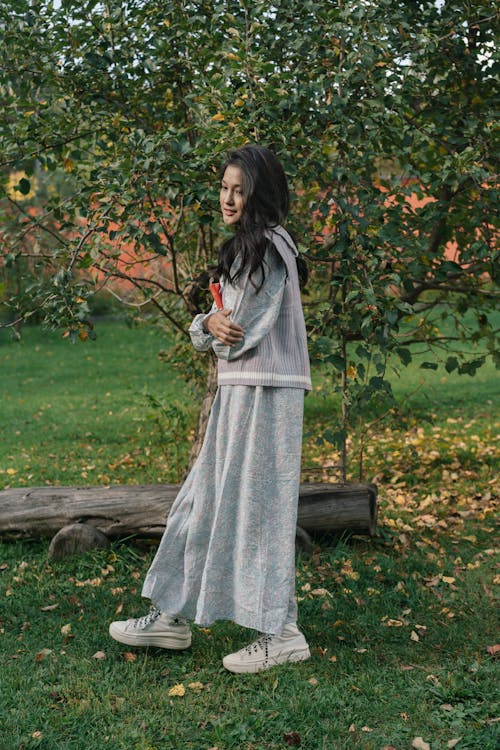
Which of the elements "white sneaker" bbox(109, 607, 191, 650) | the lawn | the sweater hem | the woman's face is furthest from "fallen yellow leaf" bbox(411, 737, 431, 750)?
the woman's face

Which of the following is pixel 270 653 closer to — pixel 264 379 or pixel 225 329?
pixel 264 379

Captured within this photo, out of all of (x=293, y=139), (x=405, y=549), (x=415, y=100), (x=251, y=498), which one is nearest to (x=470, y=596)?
(x=405, y=549)

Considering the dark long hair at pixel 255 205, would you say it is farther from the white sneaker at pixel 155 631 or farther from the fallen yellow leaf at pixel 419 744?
the fallen yellow leaf at pixel 419 744

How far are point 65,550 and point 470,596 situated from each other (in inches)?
79.7

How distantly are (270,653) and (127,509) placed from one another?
5.21 ft

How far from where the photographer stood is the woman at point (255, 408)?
311 cm

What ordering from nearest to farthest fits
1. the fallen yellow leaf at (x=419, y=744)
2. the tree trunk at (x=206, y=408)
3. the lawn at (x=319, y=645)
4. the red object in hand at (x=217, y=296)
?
the fallen yellow leaf at (x=419, y=744), the lawn at (x=319, y=645), the red object in hand at (x=217, y=296), the tree trunk at (x=206, y=408)

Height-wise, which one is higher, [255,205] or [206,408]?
[255,205]

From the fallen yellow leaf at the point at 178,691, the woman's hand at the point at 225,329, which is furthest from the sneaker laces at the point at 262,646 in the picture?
the woman's hand at the point at 225,329

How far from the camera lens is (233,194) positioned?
124 inches

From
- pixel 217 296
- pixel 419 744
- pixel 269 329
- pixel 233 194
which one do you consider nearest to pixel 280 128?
pixel 233 194

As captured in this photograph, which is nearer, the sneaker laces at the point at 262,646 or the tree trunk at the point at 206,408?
the sneaker laces at the point at 262,646

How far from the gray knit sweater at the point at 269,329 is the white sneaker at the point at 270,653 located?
94 cm

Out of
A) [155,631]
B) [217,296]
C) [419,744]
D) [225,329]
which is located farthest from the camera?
[155,631]
